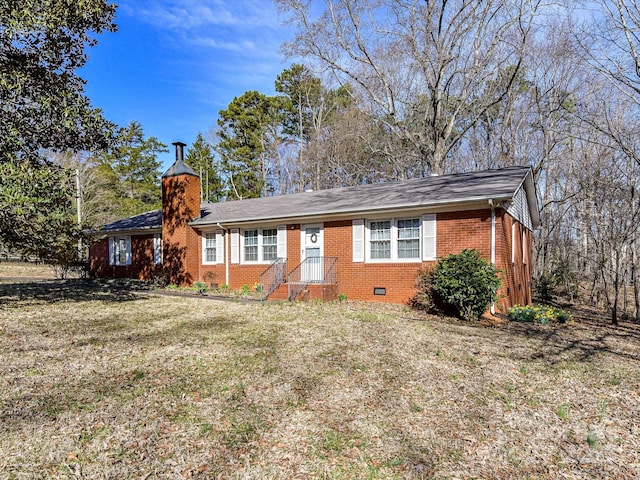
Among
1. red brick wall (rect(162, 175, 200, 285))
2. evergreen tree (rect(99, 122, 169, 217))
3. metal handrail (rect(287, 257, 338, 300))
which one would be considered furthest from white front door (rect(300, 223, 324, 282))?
evergreen tree (rect(99, 122, 169, 217))

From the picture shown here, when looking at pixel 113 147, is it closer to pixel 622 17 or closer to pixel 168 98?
pixel 168 98

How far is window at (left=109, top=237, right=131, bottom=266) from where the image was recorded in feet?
59.6

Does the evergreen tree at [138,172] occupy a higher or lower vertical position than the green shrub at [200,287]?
higher

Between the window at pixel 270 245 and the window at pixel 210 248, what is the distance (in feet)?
Answer: 8.19

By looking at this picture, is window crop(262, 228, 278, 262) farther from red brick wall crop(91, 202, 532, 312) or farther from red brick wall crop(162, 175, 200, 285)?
red brick wall crop(162, 175, 200, 285)

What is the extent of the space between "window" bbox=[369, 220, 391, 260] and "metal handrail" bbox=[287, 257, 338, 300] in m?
1.30

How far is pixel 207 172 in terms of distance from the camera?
34.4 m

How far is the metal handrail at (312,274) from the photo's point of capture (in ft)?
37.4

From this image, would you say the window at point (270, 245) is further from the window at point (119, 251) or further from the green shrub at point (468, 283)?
the window at point (119, 251)

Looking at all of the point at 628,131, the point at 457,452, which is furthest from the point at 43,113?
the point at 628,131

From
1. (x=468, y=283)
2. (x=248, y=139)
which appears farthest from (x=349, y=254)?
(x=248, y=139)

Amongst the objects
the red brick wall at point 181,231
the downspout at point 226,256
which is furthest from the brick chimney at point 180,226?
the downspout at point 226,256

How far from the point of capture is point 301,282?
11852 millimetres

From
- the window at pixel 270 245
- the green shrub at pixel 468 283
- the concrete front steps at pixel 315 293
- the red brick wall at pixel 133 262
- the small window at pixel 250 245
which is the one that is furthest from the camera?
the red brick wall at pixel 133 262
